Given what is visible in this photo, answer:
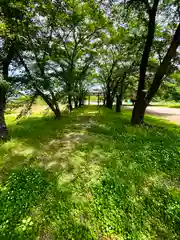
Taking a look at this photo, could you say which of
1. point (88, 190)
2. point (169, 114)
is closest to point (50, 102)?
point (88, 190)

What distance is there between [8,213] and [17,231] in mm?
334

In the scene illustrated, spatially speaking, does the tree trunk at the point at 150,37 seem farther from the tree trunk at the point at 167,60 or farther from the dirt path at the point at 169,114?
the dirt path at the point at 169,114

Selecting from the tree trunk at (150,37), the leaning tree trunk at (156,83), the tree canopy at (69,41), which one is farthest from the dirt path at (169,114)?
the tree trunk at (150,37)

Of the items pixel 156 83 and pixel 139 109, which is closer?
pixel 156 83

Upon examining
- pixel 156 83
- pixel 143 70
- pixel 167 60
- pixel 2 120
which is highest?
pixel 167 60

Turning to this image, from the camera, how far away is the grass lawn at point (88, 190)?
227 cm

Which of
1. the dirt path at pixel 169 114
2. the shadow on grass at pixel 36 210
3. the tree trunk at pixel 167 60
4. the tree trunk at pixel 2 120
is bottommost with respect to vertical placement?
the shadow on grass at pixel 36 210

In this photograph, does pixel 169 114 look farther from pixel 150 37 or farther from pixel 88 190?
pixel 88 190

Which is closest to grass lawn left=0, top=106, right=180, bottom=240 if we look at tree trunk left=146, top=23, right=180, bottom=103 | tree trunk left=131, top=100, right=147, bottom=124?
tree trunk left=131, top=100, right=147, bottom=124

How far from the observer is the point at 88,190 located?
2.80 m

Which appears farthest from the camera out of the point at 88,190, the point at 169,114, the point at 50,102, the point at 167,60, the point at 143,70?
the point at 169,114

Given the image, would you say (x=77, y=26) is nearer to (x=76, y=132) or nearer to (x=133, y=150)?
(x=76, y=132)

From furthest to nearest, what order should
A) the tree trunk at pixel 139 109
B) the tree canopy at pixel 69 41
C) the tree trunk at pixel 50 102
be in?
the tree trunk at pixel 139 109 < the tree trunk at pixel 50 102 < the tree canopy at pixel 69 41

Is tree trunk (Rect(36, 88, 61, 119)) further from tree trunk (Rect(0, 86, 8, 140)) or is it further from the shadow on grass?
the shadow on grass
